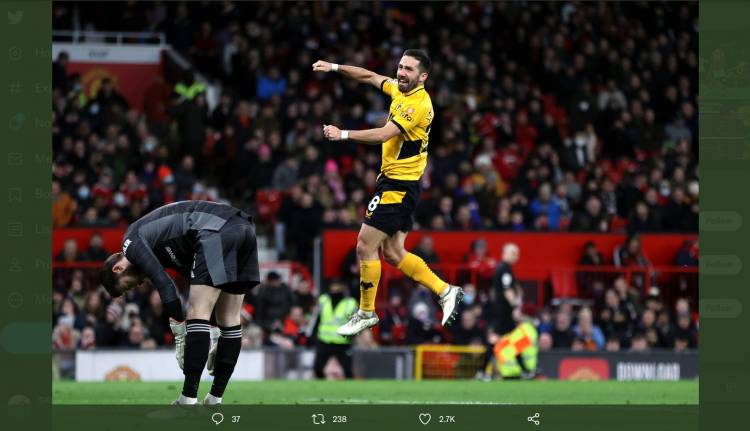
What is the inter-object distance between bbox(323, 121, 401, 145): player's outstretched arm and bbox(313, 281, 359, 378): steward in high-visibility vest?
917cm

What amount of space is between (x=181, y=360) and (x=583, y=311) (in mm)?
13489

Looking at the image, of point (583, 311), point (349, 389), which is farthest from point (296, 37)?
point (349, 389)

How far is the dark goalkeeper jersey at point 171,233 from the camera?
41.3 feet

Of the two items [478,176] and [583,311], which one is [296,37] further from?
[583,311]

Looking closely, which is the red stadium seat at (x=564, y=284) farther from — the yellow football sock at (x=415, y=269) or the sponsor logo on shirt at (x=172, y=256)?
the sponsor logo on shirt at (x=172, y=256)

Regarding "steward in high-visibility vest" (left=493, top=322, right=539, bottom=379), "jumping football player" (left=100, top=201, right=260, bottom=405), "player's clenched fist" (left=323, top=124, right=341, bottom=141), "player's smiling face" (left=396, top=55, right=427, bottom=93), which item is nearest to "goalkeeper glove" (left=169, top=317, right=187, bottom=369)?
"jumping football player" (left=100, top=201, right=260, bottom=405)

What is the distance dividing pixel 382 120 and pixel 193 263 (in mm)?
15965

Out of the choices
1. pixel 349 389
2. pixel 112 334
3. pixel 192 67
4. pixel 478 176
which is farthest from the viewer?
pixel 192 67

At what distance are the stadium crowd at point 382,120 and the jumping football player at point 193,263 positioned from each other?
11230mm

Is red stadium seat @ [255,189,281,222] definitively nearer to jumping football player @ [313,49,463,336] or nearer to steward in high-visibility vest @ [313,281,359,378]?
steward in high-visibility vest @ [313,281,359,378]

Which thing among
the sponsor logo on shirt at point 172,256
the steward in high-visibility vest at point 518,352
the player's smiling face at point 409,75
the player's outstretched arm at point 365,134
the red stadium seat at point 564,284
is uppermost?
the player's smiling face at point 409,75

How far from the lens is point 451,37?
3394cm

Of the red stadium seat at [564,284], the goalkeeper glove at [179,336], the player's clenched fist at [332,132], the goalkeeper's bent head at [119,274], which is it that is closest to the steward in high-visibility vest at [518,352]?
the red stadium seat at [564,284]
